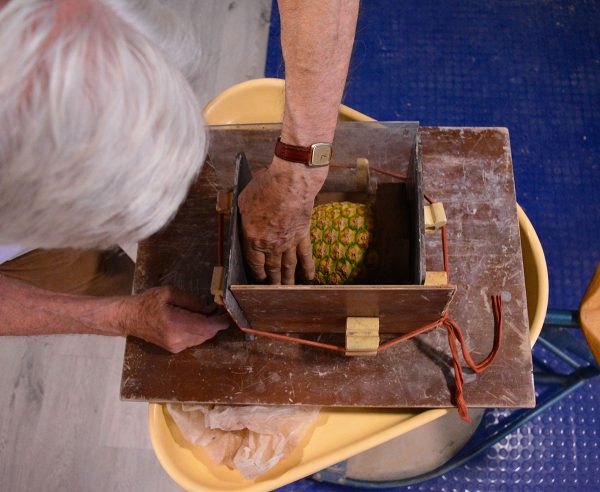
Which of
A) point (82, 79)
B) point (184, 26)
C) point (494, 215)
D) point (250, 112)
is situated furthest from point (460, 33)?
point (82, 79)

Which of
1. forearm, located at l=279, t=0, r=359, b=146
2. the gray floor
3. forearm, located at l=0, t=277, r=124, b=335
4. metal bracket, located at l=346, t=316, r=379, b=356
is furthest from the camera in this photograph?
the gray floor

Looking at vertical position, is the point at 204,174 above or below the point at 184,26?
below

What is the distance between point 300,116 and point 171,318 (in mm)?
381

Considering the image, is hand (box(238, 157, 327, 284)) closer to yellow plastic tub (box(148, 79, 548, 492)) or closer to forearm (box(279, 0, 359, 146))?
forearm (box(279, 0, 359, 146))

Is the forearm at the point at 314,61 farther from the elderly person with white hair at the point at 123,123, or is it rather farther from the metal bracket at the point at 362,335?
the metal bracket at the point at 362,335

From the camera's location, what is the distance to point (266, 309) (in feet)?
2.38

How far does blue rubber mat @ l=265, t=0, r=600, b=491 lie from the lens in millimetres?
1507

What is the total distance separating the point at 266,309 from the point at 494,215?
0.46 meters

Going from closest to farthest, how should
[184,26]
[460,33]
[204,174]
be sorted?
[184,26], [204,174], [460,33]

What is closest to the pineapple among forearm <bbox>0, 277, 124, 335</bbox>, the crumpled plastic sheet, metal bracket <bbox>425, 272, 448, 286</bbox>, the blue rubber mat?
metal bracket <bbox>425, 272, 448, 286</bbox>

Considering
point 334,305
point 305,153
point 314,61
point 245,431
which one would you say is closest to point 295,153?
point 305,153

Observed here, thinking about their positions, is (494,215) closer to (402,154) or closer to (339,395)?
(402,154)

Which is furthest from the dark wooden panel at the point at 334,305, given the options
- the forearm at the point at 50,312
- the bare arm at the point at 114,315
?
the forearm at the point at 50,312

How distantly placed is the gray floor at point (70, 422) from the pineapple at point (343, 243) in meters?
0.89
